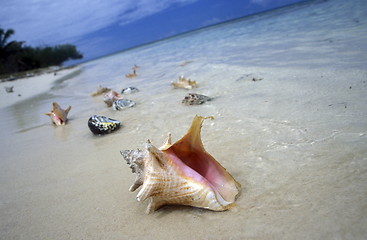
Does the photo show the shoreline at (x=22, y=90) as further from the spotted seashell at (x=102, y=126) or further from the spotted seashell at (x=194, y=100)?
the spotted seashell at (x=194, y=100)

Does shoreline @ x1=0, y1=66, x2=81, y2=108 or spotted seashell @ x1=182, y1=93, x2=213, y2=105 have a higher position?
shoreline @ x1=0, y1=66, x2=81, y2=108

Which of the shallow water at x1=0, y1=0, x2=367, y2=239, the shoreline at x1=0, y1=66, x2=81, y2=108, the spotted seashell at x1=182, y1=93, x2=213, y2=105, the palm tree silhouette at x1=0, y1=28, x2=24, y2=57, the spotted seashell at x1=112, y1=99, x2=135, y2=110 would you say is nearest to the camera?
the shallow water at x1=0, y1=0, x2=367, y2=239

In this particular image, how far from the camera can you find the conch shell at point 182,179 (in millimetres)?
1521

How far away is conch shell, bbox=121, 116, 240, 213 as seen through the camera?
1.52 metres

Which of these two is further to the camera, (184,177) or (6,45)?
(6,45)

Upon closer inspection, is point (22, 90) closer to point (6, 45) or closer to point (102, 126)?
point (102, 126)

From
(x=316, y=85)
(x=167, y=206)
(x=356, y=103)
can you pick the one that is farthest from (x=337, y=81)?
(x=167, y=206)

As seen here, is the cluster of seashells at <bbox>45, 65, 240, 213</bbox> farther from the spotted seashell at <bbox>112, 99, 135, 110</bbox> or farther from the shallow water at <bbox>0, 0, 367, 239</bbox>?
the spotted seashell at <bbox>112, 99, 135, 110</bbox>

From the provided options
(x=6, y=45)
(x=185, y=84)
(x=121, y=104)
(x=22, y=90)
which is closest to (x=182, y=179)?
(x=121, y=104)

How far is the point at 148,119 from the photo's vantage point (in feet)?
12.3

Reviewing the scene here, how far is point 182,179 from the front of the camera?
1582 millimetres

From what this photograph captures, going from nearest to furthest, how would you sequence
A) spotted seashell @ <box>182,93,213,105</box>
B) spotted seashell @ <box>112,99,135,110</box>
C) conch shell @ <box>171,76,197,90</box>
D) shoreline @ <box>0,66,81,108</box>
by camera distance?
spotted seashell @ <box>182,93,213,105</box>
spotted seashell @ <box>112,99,135,110</box>
conch shell @ <box>171,76,197,90</box>
shoreline @ <box>0,66,81,108</box>

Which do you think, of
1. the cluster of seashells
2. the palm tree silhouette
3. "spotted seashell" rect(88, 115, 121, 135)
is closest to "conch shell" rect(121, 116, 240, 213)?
the cluster of seashells

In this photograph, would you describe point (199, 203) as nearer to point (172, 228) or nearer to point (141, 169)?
point (172, 228)
